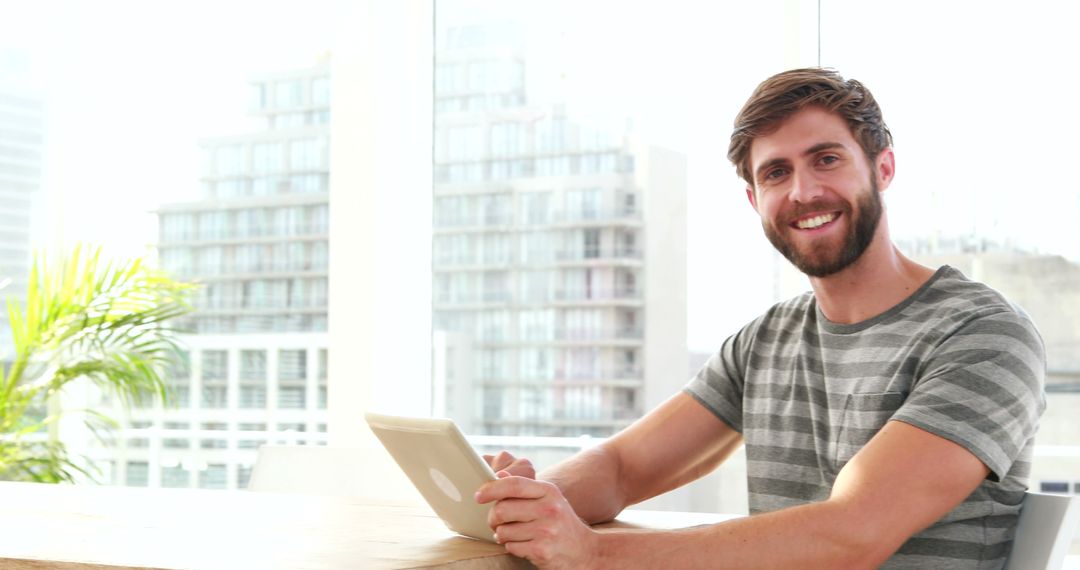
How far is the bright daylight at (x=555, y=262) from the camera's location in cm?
159

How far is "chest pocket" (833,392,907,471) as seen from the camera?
5.27 feet

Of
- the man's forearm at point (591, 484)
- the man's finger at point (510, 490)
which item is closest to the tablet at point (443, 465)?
the man's finger at point (510, 490)

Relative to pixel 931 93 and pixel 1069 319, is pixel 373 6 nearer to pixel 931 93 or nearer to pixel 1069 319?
pixel 931 93

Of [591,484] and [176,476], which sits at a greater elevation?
[591,484]

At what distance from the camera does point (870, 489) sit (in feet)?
4.55

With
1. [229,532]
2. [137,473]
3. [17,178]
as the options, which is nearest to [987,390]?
[229,532]

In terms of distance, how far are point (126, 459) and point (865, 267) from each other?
3368 millimetres

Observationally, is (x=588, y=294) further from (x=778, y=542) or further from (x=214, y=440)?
(x=778, y=542)

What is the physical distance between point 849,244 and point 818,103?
222 millimetres

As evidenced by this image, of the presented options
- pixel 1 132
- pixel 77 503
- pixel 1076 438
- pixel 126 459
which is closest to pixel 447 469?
pixel 77 503

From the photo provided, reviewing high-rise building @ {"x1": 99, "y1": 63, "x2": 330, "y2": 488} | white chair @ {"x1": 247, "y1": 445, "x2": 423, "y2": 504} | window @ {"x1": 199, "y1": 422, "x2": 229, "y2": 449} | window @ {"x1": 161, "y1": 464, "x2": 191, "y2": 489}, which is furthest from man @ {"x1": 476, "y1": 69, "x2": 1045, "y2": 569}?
window @ {"x1": 161, "y1": 464, "x2": 191, "y2": 489}

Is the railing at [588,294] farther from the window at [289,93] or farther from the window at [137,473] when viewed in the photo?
the window at [137,473]

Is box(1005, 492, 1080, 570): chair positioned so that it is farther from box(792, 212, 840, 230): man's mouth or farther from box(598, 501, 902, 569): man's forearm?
box(792, 212, 840, 230): man's mouth

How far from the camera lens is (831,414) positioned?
68.0 inches
